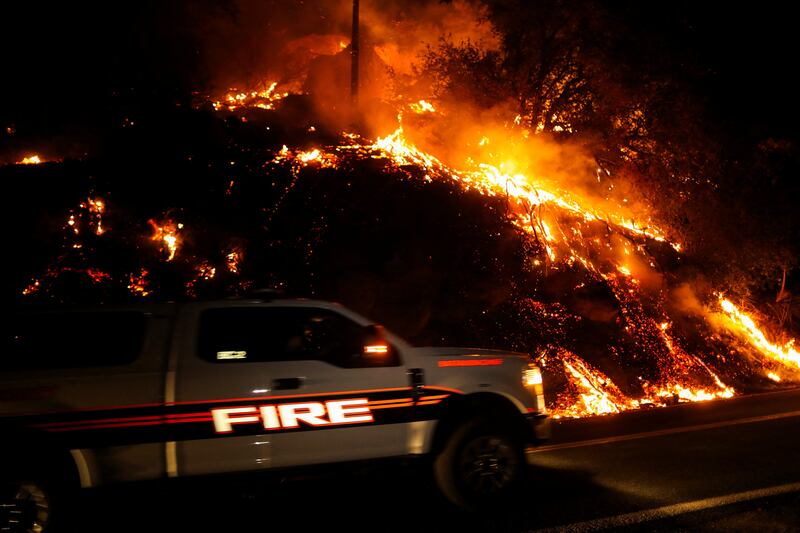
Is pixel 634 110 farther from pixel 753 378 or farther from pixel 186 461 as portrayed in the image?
pixel 186 461

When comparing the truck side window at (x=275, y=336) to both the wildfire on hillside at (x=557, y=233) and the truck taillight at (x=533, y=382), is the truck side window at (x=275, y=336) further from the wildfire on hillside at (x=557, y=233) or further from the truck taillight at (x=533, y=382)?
the wildfire on hillside at (x=557, y=233)

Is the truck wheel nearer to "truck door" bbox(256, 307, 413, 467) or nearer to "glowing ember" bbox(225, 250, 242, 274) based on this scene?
"truck door" bbox(256, 307, 413, 467)

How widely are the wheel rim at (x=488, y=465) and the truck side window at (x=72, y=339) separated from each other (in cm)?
289

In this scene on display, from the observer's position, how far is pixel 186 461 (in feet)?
15.8

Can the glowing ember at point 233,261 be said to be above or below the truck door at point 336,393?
above

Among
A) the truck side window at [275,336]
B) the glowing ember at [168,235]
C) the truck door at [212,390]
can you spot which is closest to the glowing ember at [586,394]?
the truck side window at [275,336]

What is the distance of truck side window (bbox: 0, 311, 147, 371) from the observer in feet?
15.5

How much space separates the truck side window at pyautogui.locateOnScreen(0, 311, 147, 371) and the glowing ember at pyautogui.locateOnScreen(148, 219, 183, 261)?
364 inches

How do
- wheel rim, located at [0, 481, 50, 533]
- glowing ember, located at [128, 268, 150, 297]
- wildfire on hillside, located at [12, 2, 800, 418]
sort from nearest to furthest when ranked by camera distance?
wheel rim, located at [0, 481, 50, 533] → glowing ember, located at [128, 268, 150, 297] → wildfire on hillside, located at [12, 2, 800, 418]

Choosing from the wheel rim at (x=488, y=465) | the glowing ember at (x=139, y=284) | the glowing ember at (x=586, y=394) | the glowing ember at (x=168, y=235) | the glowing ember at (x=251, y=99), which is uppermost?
the glowing ember at (x=251, y=99)

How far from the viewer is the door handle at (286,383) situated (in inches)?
200

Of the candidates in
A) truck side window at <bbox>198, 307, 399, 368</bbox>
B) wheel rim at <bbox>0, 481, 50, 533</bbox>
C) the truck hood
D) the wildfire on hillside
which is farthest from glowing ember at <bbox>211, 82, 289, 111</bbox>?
wheel rim at <bbox>0, 481, 50, 533</bbox>

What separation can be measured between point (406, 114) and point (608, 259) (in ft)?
26.8

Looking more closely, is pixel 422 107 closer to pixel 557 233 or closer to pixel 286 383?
pixel 557 233
